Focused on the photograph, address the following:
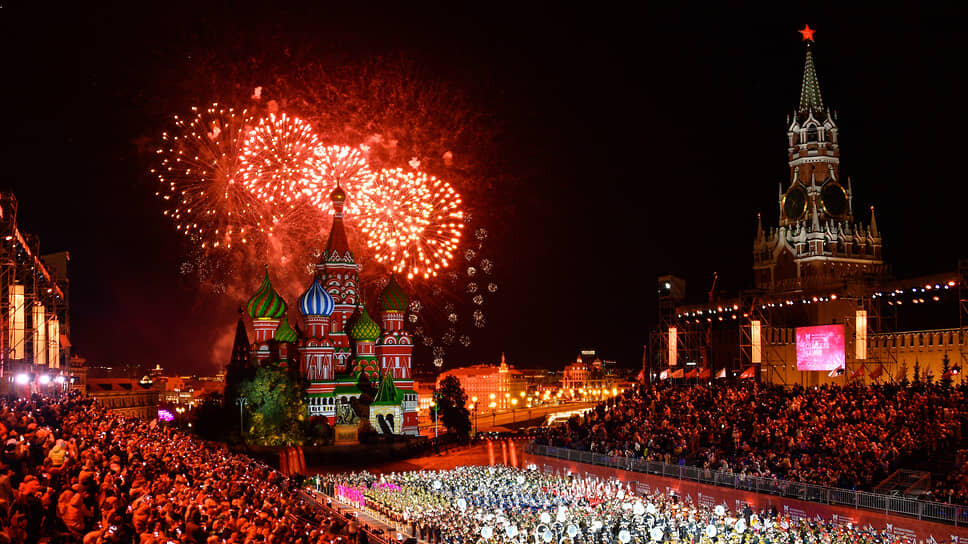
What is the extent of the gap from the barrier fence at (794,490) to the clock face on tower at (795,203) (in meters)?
34.4

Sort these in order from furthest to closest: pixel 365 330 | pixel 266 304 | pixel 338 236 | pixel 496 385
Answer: pixel 496 385 < pixel 338 236 < pixel 365 330 < pixel 266 304

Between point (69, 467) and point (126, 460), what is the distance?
5.37m

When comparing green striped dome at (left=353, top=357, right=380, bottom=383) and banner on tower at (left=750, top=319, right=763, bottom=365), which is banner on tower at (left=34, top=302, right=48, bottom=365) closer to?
green striped dome at (left=353, top=357, right=380, bottom=383)

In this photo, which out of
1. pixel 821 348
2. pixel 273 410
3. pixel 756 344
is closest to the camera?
pixel 821 348

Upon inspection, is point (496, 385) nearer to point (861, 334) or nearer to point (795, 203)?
point (795, 203)

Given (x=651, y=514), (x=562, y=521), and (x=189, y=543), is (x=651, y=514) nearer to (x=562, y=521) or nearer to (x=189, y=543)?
(x=562, y=521)

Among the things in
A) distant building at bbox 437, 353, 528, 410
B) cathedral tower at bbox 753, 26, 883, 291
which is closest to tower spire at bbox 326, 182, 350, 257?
cathedral tower at bbox 753, 26, 883, 291

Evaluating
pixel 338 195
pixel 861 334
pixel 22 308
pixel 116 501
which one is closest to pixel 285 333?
pixel 338 195

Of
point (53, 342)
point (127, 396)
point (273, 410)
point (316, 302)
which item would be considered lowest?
point (127, 396)

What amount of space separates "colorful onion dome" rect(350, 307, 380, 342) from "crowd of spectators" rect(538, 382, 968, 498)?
1398 inches

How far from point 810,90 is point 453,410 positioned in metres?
35.4

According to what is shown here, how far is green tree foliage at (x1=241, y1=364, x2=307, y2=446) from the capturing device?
6109 cm

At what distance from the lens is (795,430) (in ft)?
102

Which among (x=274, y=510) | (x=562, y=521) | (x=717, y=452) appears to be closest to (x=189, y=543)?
(x=274, y=510)
